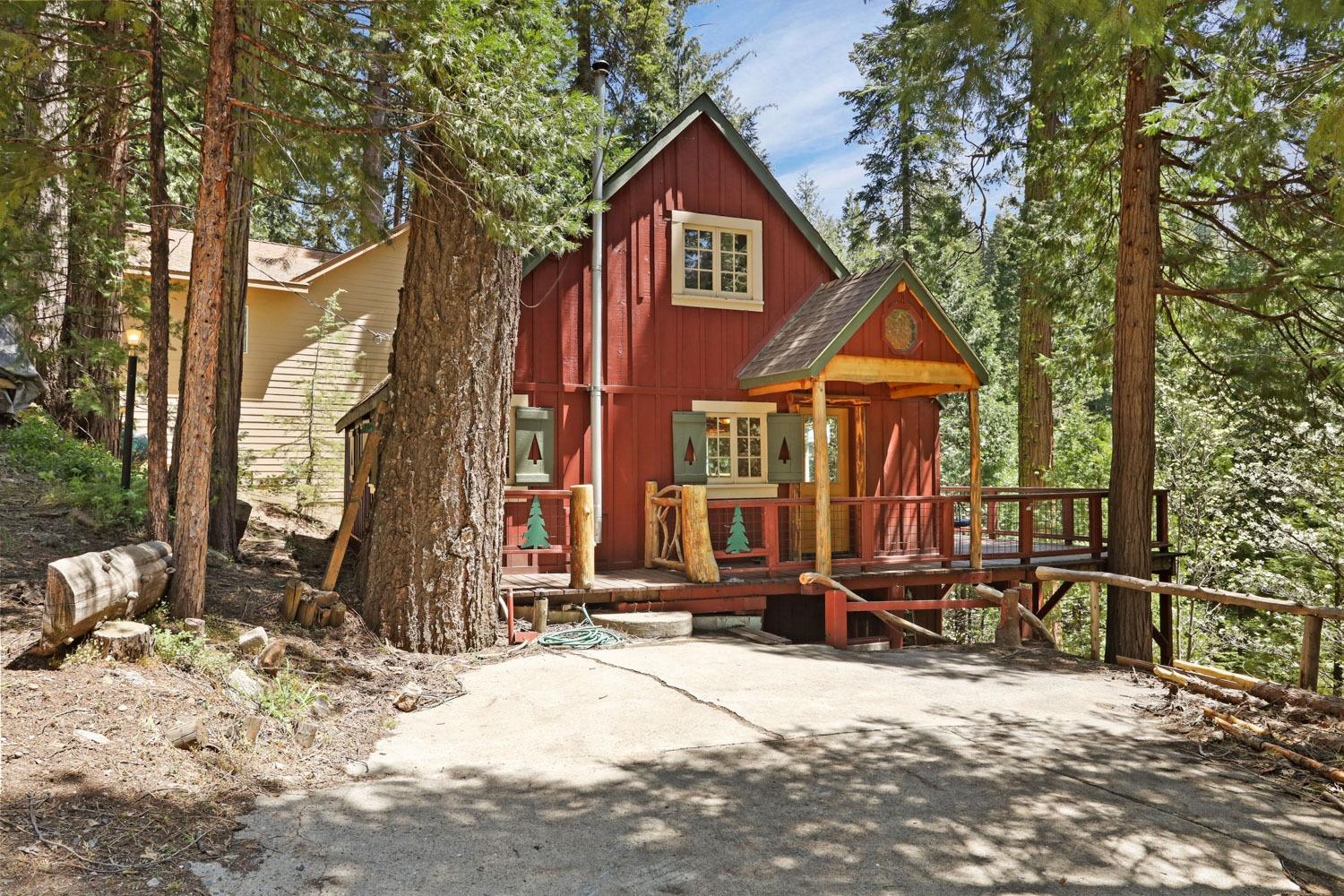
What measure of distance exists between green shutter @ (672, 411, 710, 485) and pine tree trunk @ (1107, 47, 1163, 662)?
16.8ft

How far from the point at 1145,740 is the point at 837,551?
7.14 m

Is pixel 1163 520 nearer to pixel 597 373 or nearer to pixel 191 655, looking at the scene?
pixel 597 373

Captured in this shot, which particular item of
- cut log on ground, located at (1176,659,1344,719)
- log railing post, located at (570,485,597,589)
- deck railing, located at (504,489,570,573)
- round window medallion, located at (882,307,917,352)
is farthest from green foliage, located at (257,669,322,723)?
round window medallion, located at (882,307,917,352)

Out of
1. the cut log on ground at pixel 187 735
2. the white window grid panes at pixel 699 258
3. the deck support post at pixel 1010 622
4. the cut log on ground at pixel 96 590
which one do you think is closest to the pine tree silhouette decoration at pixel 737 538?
the deck support post at pixel 1010 622

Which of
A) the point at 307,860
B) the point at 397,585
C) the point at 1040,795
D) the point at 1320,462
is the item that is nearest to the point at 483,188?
the point at 397,585

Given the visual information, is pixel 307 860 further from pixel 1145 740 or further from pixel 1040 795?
pixel 1145 740

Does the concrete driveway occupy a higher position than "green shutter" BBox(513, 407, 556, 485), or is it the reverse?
"green shutter" BBox(513, 407, 556, 485)

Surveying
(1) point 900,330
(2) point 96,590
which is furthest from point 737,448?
(2) point 96,590

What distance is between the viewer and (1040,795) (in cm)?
428

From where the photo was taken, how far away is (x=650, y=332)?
37.7 ft

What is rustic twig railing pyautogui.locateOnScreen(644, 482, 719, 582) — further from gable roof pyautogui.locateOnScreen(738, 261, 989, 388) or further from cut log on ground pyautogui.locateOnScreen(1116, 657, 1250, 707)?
cut log on ground pyautogui.locateOnScreen(1116, 657, 1250, 707)

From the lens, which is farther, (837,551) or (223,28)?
(837,551)

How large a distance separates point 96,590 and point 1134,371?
10628 mm

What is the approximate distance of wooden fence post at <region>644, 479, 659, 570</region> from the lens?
36.3ft
